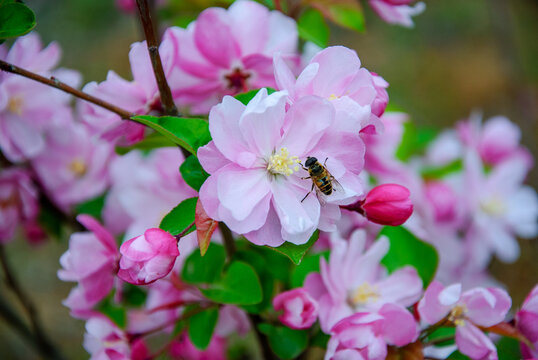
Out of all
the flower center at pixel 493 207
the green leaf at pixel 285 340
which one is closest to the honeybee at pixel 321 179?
the green leaf at pixel 285 340

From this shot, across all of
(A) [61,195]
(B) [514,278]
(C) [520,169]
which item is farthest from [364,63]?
(A) [61,195]

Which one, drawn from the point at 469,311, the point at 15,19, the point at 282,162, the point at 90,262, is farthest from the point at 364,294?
the point at 15,19

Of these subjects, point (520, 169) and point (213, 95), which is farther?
point (520, 169)

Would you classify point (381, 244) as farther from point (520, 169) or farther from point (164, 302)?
point (520, 169)

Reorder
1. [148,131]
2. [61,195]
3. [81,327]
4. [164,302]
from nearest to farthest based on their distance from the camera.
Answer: [148,131] < [164,302] < [61,195] < [81,327]

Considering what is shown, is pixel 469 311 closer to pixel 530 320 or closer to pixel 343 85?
pixel 530 320

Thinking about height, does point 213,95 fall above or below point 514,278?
above

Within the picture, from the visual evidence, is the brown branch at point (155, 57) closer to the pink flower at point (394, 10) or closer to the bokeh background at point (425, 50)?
the pink flower at point (394, 10)
